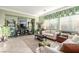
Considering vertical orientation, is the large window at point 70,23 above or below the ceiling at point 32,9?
below

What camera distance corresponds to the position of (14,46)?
2297mm

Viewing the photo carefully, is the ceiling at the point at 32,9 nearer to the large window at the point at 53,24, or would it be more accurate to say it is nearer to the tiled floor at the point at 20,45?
the large window at the point at 53,24

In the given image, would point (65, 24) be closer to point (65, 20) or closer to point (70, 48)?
point (65, 20)

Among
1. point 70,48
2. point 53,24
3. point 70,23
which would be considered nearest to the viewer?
point 70,48

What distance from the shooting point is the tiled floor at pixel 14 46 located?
2.25 meters

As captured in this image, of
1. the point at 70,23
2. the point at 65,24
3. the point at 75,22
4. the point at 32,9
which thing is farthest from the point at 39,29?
the point at 75,22

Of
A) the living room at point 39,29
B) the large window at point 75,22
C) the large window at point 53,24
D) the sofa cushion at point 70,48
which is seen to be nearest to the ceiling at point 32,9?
the living room at point 39,29

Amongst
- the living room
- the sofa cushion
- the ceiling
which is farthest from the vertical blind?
the sofa cushion

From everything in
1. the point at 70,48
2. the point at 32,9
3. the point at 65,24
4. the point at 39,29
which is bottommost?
the point at 70,48

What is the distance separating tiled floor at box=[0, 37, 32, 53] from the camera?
7.37 feet

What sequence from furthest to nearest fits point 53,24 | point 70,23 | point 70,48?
1. point 53,24
2. point 70,23
3. point 70,48

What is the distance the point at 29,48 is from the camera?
2328mm
